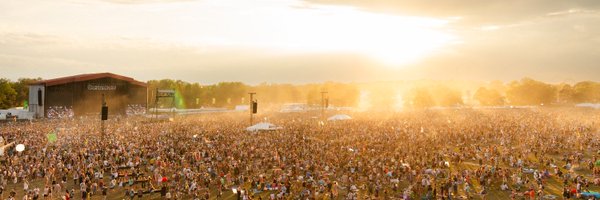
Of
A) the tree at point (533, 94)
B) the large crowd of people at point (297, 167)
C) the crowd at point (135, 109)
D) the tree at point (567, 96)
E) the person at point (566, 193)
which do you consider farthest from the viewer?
the tree at point (567, 96)

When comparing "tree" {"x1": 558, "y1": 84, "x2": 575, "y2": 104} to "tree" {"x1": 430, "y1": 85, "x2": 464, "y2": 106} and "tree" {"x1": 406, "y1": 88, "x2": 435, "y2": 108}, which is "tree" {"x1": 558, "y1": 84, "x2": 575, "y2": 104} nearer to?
"tree" {"x1": 430, "y1": 85, "x2": 464, "y2": 106}

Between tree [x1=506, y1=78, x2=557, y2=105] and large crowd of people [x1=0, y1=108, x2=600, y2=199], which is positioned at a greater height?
tree [x1=506, y1=78, x2=557, y2=105]

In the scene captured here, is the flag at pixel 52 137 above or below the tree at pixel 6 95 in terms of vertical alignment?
below

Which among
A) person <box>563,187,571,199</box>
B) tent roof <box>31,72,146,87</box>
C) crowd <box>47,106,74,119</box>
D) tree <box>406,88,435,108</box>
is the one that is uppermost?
tent roof <box>31,72,146,87</box>

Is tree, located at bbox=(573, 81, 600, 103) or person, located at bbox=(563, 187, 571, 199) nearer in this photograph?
person, located at bbox=(563, 187, 571, 199)

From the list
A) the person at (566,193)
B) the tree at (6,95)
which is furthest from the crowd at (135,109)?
the person at (566,193)

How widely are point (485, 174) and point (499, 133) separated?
2055 cm

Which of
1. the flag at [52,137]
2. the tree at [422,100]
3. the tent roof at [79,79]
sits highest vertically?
the tent roof at [79,79]

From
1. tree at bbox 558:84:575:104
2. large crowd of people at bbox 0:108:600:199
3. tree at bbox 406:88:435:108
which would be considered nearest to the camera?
large crowd of people at bbox 0:108:600:199

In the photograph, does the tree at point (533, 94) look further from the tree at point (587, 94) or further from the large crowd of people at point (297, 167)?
the large crowd of people at point (297, 167)

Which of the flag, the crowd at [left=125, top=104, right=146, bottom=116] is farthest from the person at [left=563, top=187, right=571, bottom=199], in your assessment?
the crowd at [left=125, top=104, right=146, bottom=116]

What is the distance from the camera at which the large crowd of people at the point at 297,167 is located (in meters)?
22.4

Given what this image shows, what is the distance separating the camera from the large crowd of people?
22438 millimetres

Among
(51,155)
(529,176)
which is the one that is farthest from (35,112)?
(529,176)
